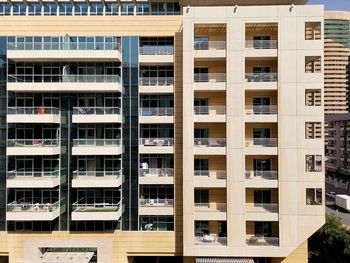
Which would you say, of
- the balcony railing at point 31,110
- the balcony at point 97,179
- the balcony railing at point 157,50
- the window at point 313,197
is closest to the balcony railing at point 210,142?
the balcony at point 97,179

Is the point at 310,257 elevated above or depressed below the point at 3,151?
below

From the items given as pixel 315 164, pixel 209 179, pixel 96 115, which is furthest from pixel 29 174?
pixel 315 164

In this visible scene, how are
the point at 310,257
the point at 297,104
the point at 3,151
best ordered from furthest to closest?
the point at 310,257 → the point at 3,151 → the point at 297,104

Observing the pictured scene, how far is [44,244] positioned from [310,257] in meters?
25.2

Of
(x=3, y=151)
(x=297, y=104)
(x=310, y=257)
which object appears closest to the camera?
(x=297, y=104)

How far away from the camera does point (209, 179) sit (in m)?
A: 23.0

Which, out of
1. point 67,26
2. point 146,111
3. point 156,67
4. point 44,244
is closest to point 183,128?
point 146,111

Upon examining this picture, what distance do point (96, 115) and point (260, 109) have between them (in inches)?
516

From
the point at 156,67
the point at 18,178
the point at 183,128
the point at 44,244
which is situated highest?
the point at 156,67

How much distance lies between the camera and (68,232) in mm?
23969

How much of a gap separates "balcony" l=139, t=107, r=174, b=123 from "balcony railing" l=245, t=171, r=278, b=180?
752 centimetres

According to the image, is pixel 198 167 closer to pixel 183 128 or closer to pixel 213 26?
pixel 183 128

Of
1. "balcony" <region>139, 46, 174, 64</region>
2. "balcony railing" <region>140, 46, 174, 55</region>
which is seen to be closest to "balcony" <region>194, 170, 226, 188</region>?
"balcony" <region>139, 46, 174, 64</region>

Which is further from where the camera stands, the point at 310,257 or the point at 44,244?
the point at 310,257
